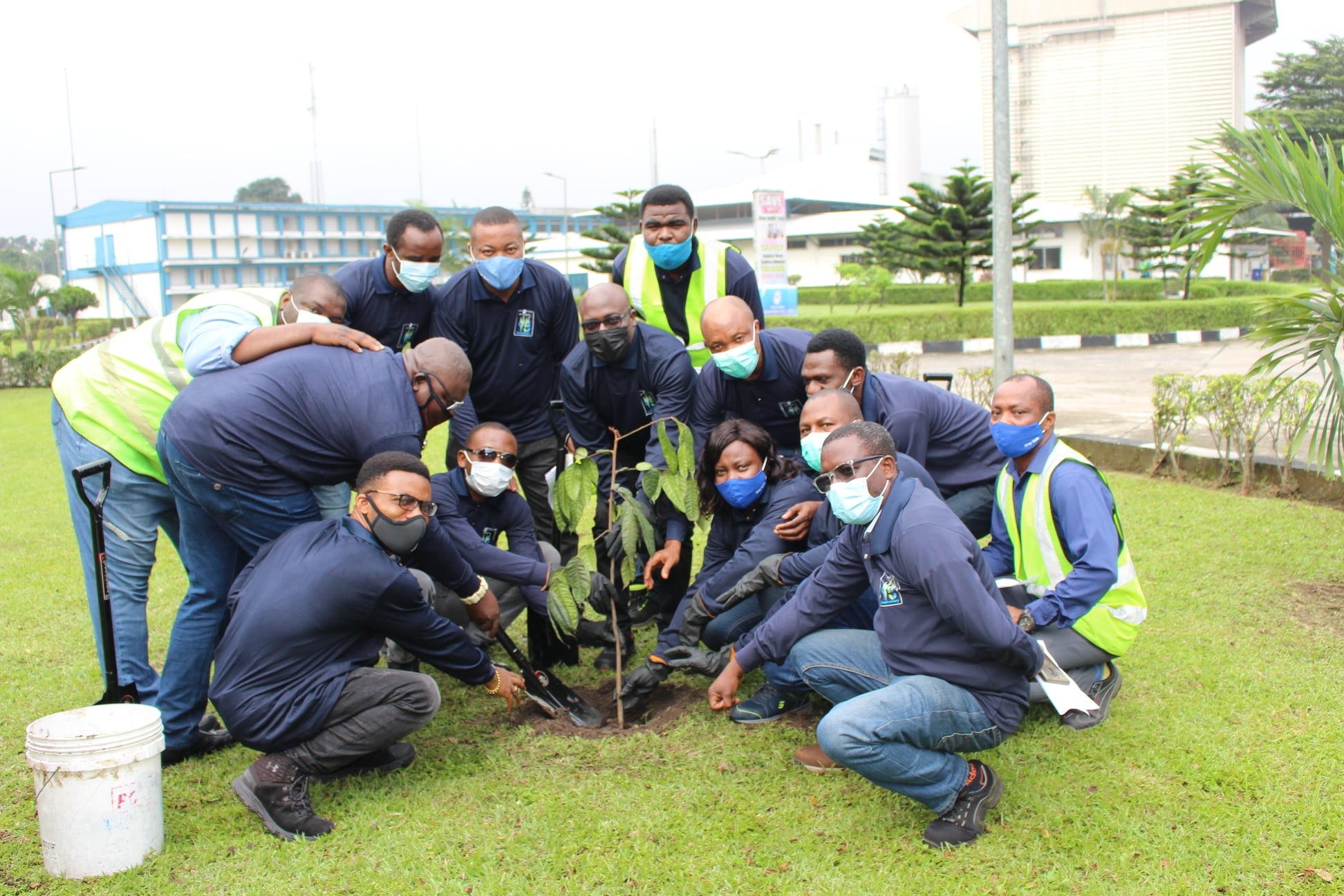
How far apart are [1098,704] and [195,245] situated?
5900 centimetres

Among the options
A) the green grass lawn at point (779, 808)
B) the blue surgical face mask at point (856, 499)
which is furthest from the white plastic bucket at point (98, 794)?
the blue surgical face mask at point (856, 499)

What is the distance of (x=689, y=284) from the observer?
18.6 ft

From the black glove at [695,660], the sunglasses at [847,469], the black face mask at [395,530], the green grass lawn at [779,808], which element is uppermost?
the sunglasses at [847,469]

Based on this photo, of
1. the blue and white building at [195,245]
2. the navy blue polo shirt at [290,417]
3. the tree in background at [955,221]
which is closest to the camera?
the navy blue polo shirt at [290,417]

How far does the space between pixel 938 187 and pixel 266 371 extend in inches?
2600

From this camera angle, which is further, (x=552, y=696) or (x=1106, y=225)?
(x=1106, y=225)

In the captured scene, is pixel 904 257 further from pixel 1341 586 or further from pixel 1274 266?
pixel 1341 586

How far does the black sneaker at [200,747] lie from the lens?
420 cm

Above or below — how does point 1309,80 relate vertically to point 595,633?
above

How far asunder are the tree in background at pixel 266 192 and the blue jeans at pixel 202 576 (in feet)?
333

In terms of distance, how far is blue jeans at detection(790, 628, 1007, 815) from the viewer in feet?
10.8

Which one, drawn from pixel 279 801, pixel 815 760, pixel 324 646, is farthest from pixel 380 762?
pixel 815 760

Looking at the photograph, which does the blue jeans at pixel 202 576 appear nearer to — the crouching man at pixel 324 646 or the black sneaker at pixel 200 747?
the black sneaker at pixel 200 747

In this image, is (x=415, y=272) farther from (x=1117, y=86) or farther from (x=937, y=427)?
(x=1117, y=86)
